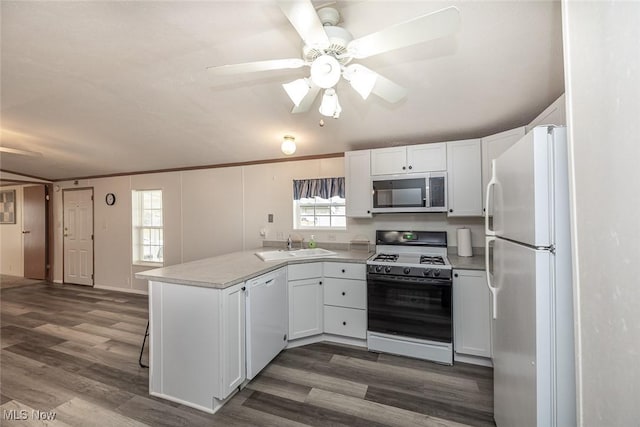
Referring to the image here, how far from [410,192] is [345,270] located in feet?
3.64

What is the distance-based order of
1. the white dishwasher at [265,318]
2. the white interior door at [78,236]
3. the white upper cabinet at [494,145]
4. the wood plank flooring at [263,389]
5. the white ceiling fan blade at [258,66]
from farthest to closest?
the white interior door at [78,236], the white upper cabinet at [494,145], the white dishwasher at [265,318], the wood plank flooring at [263,389], the white ceiling fan blade at [258,66]

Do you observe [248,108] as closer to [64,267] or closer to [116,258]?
[116,258]

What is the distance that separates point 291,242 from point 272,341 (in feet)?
4.66

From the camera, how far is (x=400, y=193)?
9.42 feet

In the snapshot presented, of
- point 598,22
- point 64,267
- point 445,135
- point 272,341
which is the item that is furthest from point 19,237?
point 598,22

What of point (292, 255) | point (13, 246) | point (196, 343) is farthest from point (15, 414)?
point (13, 246)

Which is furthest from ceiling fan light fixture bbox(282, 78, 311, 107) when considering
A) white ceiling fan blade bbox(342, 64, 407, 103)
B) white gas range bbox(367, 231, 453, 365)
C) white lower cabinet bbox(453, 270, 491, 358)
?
white lower cabinet bbox(453, 270, 491, 358)

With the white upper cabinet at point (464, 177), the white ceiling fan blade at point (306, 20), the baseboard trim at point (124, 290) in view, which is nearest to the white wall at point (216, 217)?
the baseboard trim at point (124, 290)

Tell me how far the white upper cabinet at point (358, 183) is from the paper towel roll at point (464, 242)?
1.02m

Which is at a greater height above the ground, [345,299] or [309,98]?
[309,98]

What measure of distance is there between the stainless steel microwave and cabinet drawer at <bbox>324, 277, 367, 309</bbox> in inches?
34.3

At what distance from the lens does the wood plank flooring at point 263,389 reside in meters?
1.77

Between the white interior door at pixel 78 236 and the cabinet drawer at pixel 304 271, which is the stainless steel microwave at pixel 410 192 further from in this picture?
the white interior door at pixel 78 236

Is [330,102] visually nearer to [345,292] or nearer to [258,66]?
[258,66]
